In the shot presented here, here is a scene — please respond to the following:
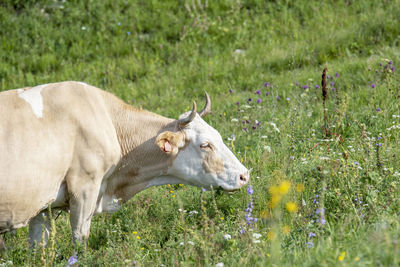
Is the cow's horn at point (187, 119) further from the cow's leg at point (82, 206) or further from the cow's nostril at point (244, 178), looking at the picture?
the cow's leg at point (82, 206)

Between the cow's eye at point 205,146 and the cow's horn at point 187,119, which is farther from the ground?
the cow's horn at point 187,119

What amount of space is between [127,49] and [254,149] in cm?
531

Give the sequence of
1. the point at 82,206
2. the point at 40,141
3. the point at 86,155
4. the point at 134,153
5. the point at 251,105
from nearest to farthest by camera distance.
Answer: the point at 40,141
the point at 86,155
the point at 82,206
the point at 134,153
the point at 251,105

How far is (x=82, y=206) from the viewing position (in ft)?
18.4

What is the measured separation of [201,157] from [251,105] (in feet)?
9.39

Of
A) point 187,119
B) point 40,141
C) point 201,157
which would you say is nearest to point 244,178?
point 201,157

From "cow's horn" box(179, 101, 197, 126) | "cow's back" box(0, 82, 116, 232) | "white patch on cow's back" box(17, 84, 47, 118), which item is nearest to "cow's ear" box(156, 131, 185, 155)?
"cow's horn" box(179, 101, 197, 126)

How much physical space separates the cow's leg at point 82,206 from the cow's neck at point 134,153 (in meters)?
0.43

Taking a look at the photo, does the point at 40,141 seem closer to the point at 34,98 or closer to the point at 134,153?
the point at 34,98

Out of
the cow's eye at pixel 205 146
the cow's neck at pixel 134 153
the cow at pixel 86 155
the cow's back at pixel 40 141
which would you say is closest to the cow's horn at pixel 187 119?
the cow at pixel 86 155

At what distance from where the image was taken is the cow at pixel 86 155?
17.2ft

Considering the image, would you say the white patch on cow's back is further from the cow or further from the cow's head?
the cow's head

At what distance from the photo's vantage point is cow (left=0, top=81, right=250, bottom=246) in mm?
5254

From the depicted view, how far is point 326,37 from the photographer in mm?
10500
